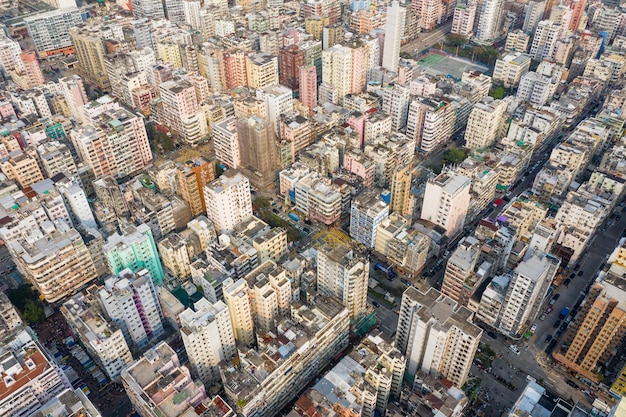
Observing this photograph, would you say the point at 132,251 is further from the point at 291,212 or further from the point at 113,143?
the point at 113,143

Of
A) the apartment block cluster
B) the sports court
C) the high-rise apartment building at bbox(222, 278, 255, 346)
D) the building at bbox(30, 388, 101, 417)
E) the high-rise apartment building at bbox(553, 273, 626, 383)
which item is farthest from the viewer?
the sports court

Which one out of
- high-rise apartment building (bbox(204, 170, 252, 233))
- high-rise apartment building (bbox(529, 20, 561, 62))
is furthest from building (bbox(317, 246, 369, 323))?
high-rise apartment building (bbox(529, 20, 561, 62))

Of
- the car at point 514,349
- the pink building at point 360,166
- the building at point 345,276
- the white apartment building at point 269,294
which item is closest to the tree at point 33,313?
the white apartment building at point 269,294

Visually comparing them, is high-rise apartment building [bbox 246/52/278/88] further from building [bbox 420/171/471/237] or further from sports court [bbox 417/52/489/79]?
building [bbox 420/171/471/237]

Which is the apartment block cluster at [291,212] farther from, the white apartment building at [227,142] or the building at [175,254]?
the building at [175,254]

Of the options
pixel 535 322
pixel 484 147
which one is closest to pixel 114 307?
pixel 535 322

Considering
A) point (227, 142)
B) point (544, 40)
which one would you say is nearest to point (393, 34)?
point (544, 40)
